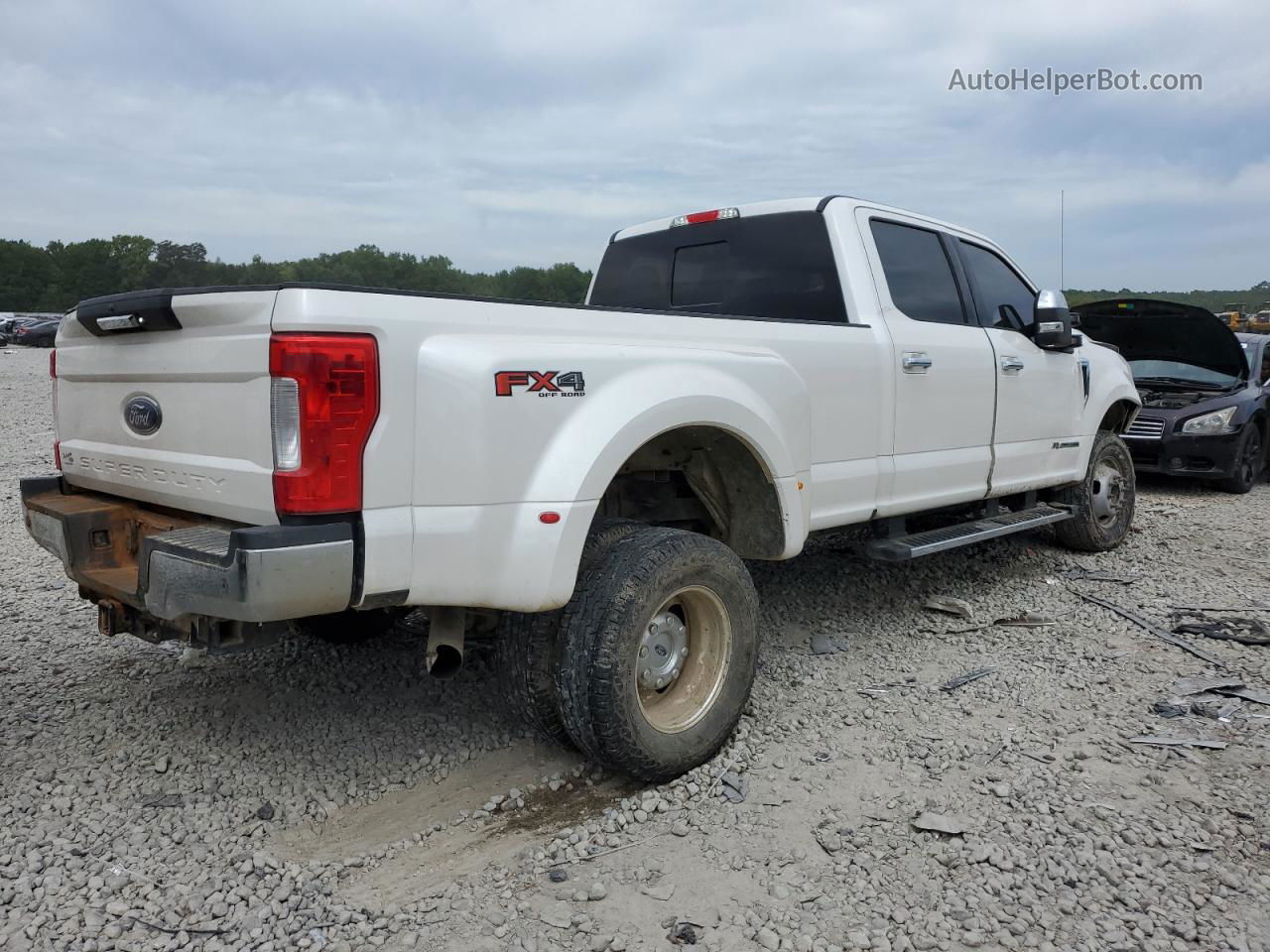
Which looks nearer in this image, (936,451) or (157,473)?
(157,473)

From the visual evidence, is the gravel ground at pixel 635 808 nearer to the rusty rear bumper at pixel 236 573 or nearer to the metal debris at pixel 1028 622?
the metal debris at pixel 1028 622

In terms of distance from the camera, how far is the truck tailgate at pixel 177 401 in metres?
2.59

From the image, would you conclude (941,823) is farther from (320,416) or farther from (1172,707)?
(320,416)

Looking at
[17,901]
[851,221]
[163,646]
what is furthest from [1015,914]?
[163,646]

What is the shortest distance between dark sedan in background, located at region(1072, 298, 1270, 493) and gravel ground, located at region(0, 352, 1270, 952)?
5.16 metres

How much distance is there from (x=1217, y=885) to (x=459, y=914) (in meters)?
2.06

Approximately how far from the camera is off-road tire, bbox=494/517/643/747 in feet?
10.1

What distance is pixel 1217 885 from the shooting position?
2.64 meters

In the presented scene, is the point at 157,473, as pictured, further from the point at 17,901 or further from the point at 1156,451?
the point at 1156,451

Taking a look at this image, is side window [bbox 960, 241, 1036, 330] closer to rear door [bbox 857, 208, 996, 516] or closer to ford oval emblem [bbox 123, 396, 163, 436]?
rear door [bbox 857, 208, 996, 516]

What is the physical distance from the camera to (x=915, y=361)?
4.44 m

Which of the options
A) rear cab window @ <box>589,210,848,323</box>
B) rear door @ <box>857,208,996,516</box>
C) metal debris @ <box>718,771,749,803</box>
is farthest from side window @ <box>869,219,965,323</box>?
metal debris @ <box>718,771,749,803</box>

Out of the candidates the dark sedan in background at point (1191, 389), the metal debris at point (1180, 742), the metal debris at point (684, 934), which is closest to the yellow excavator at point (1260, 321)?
the dark sedan in background at point (1191, 389)

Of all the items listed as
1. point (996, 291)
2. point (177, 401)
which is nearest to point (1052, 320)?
point (996, 291)
